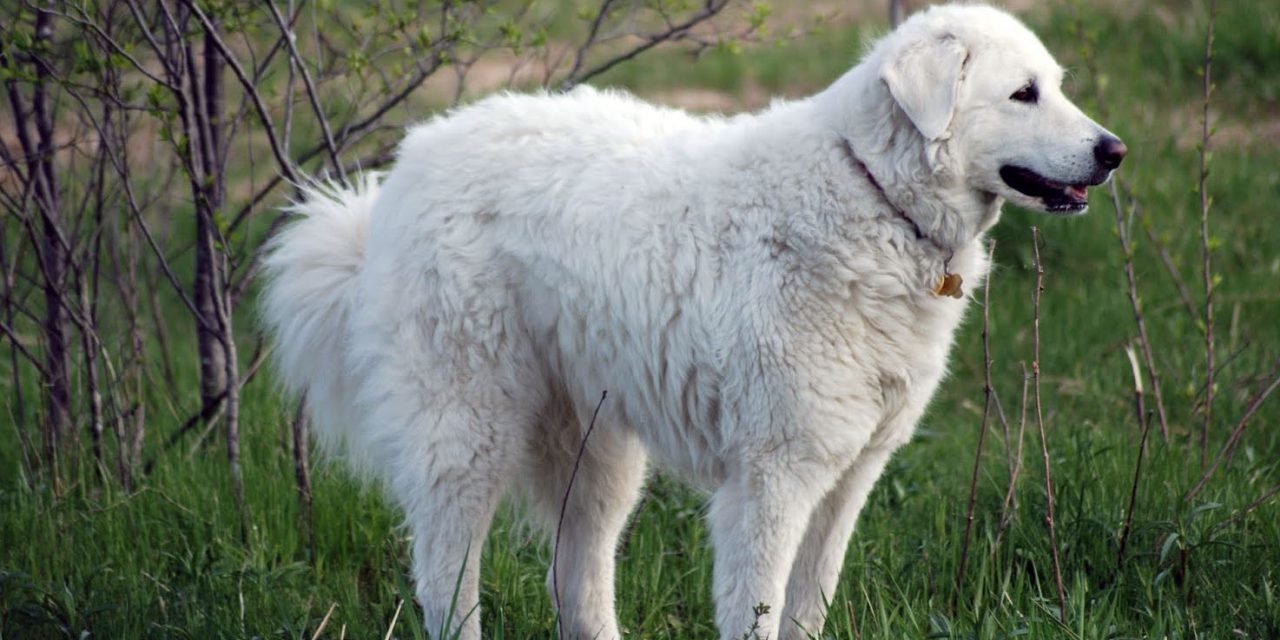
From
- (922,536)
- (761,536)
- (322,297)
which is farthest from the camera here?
(922,536)

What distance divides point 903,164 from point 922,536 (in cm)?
148

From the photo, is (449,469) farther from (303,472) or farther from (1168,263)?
(1168,263)

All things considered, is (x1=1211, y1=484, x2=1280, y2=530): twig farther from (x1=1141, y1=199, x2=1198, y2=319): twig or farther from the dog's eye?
the dog's eye

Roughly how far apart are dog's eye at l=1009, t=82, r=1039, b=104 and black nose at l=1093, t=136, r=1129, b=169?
0.20 m

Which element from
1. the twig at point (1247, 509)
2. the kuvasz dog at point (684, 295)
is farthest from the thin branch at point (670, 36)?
the twig at point (1247, 509)

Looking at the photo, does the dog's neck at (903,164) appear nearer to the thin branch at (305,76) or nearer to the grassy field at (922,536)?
the grassy field at (922,536)

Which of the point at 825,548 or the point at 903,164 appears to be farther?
the point at 825,548

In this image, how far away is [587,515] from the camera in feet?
13.5

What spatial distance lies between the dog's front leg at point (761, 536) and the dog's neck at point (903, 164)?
691 mm

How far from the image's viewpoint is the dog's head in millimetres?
3398

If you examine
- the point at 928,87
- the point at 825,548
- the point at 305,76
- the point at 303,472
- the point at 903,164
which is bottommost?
the point at 825,548

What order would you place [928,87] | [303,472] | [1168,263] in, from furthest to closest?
[1168,263]
[303,472]
[928,87]

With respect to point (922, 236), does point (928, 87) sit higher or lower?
higher

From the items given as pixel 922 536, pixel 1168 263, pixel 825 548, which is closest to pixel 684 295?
pixel 825 548
